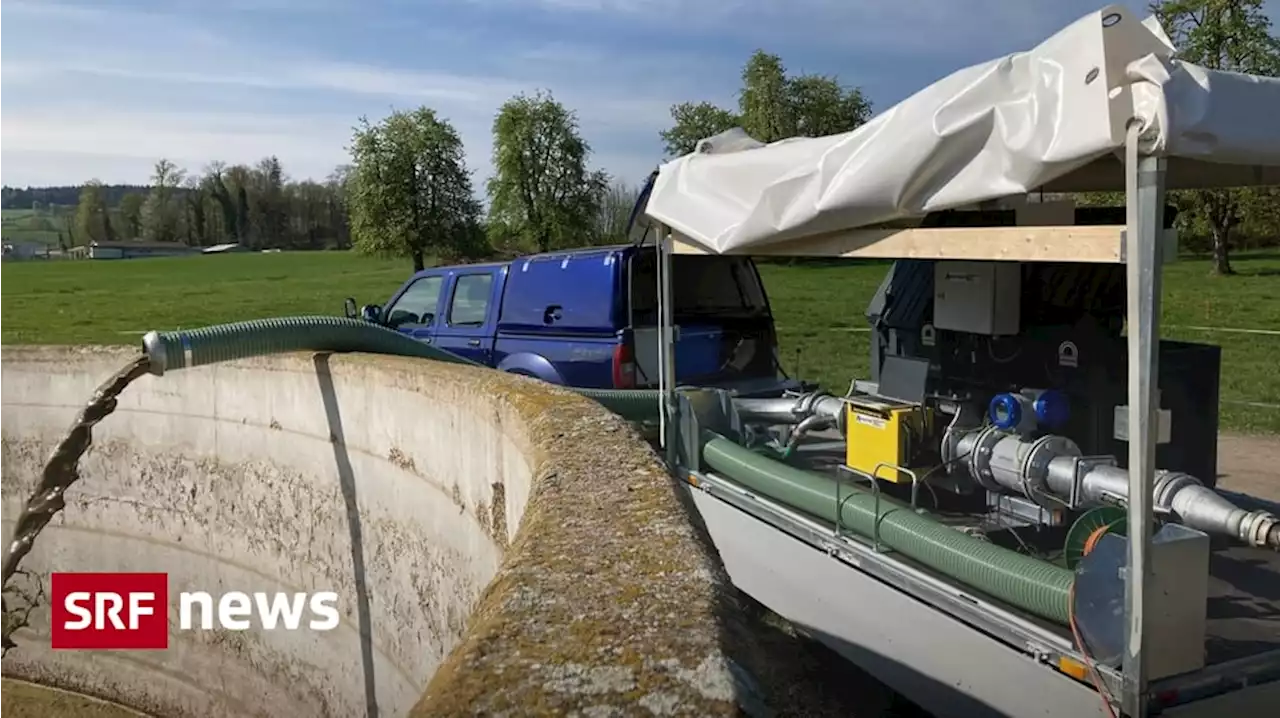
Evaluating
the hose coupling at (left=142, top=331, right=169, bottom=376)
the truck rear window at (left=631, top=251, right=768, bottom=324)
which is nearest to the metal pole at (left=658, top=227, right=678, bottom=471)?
the truck rear window at (left=631, top=251, right=768, bottom=324)

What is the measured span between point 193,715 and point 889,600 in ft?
28.7

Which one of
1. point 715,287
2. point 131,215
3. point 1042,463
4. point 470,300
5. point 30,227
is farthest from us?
point 30,227

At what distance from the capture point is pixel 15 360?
11508 millimetres

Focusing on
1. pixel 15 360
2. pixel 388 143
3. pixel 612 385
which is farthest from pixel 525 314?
pixel 388 143

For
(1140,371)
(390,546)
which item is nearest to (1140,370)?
(1140,371)

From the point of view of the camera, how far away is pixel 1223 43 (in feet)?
103

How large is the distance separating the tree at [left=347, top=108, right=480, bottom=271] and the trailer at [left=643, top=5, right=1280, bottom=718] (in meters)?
36.9

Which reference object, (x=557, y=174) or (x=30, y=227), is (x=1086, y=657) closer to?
(x=557, y=174)

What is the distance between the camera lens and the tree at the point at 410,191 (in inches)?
1657

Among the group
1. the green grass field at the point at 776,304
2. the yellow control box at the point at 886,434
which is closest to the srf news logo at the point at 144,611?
the yellow control box at the point at 886,434

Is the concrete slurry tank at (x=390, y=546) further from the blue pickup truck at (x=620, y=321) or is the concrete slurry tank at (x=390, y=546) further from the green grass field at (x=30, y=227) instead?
the green grass field at (x=30, y=227)

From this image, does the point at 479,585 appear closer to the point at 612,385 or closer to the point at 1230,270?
the point at 612,385

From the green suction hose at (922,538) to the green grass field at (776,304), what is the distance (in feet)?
6.99

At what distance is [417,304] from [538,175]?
3849 centimetres
